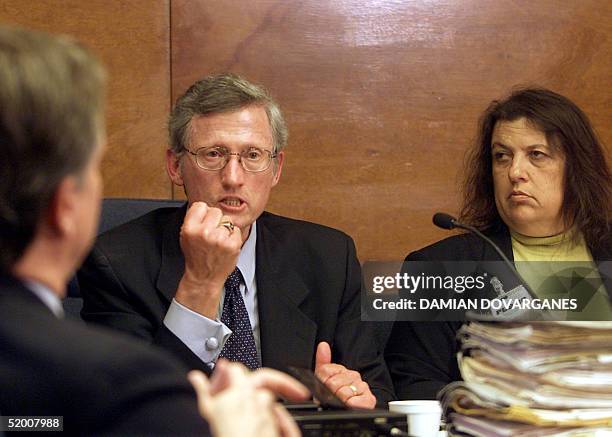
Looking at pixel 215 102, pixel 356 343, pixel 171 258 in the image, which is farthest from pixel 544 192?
pixel 171 258

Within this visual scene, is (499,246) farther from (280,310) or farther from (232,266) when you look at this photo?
(232,266)

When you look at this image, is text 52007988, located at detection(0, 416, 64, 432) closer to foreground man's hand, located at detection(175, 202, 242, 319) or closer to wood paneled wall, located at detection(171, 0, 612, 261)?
foreground man's hand, located at detection(175, 202, 242, 319)

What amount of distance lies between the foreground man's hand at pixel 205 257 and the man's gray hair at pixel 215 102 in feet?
1.06

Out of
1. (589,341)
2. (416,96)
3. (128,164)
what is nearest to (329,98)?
(416,96)

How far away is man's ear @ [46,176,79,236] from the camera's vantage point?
975mm

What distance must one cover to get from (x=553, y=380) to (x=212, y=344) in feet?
2.82

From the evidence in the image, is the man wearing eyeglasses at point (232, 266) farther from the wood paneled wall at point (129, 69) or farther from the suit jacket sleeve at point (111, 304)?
the wood paneled wall at point (129, 69)

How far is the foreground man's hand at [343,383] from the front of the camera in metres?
1.99

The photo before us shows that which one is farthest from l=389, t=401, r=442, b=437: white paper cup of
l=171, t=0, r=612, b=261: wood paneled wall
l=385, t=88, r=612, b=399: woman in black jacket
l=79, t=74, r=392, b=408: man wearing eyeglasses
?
l=171, t=0, r=612, b=261: wood paneled wall


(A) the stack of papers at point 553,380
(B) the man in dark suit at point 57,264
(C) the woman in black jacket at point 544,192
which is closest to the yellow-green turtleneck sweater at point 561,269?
(C) the woman in black jacket at point 544,192

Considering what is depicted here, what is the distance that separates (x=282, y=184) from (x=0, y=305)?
8.25ft

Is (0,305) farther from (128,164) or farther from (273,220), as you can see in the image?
(128,164)

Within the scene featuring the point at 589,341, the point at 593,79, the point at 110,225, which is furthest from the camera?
the point at 593,79

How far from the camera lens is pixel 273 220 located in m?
2.71
